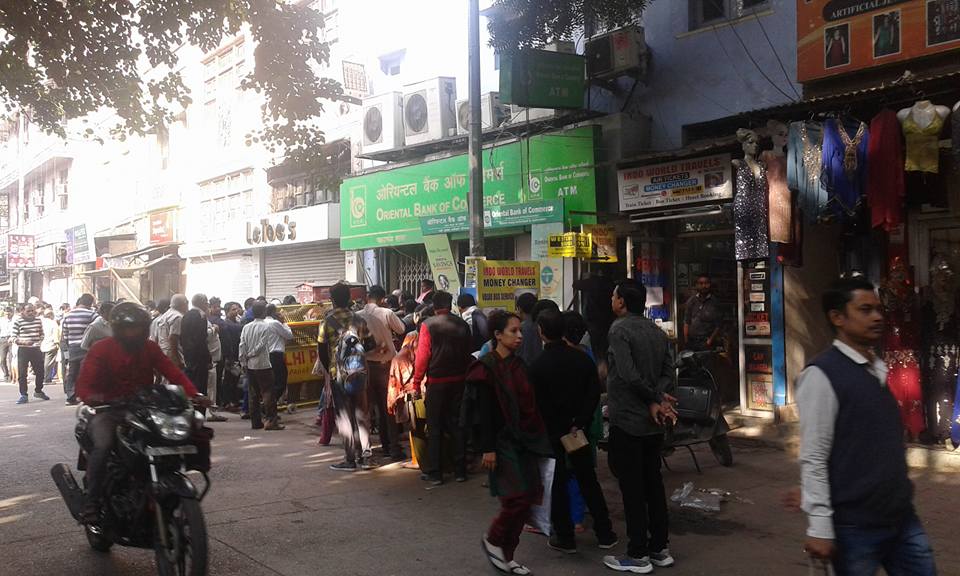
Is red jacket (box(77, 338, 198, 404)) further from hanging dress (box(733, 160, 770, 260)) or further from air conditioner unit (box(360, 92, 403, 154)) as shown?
air conditioner unit (box(360, 92, 403, 154))

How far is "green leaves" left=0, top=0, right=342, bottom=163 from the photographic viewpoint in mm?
8664

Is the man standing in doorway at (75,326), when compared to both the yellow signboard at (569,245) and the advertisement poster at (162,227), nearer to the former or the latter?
the yellow signboard at (569,245)

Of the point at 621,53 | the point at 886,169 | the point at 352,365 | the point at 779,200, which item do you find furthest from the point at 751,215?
the point at 352,365

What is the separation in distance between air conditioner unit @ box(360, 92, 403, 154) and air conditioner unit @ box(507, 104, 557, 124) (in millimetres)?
2867

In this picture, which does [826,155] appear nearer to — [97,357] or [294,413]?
[97,357]

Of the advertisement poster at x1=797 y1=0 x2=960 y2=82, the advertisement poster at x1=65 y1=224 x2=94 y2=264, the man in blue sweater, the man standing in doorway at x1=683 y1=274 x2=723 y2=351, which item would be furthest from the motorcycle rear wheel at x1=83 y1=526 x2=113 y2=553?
the advertisement poster at x1=65 y1=224 x2=94 y2=264

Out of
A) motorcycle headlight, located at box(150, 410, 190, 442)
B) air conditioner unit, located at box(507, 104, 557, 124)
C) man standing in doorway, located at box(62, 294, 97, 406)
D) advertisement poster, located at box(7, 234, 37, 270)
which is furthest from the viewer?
advertisement poster, located at box(7, 234, 37, 270)

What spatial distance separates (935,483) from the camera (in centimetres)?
686

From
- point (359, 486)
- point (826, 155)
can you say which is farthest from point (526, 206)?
point (359, 486)

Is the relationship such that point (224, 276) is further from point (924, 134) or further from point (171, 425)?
point (924, 134)

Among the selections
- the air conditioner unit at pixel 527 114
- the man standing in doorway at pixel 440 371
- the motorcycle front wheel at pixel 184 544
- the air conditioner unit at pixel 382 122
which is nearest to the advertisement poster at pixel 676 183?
the air conditioner unit at pixel 527 114

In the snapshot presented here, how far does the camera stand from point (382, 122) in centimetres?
1546

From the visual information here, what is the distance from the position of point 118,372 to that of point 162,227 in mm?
22862

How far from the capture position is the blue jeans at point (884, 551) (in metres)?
2.79
